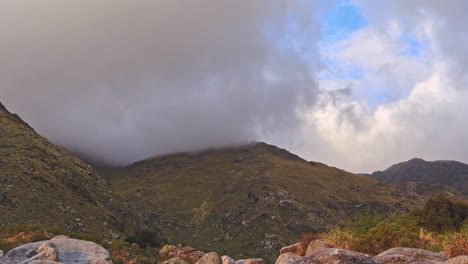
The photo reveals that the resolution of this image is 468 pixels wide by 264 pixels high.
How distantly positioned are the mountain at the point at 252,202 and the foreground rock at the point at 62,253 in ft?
232

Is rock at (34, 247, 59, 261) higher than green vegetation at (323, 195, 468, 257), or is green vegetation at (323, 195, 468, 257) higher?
green vegetation at (323, 195, 468, 257)

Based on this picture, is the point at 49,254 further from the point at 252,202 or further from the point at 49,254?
the point at 252,202

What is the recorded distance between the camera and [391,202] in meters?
138

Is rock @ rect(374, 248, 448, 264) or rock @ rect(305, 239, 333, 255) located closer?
rock @ rect(374, 248, 448, 264)

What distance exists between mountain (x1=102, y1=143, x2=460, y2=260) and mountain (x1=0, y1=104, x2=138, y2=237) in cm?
3785

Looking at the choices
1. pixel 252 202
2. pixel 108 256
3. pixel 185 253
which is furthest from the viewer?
pixel 252 202

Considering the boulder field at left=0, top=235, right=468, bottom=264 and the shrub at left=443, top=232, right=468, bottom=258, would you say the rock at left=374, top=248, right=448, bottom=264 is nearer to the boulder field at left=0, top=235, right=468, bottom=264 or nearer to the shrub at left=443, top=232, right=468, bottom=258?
the boulder field at left=0, top=235, right=468, bottom=264

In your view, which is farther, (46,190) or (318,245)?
(46,190)

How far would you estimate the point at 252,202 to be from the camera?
11838 cm

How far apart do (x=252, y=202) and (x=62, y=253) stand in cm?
10607

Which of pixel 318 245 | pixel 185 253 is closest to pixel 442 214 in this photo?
pixel 318 245

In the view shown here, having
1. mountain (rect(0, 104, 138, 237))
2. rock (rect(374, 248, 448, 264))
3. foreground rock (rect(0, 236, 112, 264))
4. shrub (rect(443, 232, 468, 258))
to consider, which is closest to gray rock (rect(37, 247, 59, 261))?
foreground rock (rect(0, 236, 112, 264))

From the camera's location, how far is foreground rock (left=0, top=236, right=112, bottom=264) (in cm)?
1377

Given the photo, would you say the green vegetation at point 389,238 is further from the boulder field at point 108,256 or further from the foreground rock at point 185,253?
the foreground rock at point 185,253
